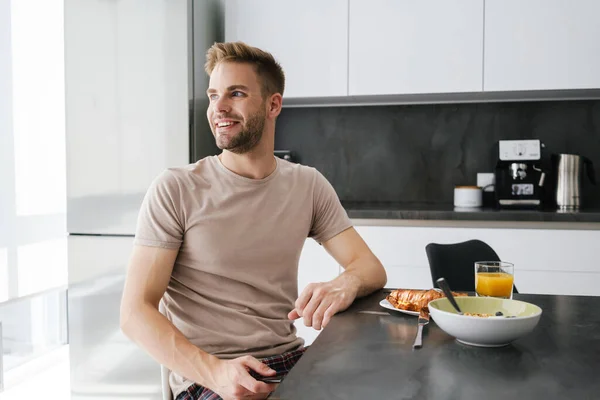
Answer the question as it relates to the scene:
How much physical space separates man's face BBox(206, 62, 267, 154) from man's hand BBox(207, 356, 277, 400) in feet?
2.02


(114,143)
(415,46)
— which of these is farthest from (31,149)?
(415,46)

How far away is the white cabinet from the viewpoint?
2561 millimetres

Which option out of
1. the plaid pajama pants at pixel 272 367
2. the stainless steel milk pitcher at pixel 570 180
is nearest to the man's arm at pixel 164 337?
the plaid pajama pants at pixel 272 367

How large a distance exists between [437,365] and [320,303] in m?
0.37

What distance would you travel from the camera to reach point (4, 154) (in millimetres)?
2615

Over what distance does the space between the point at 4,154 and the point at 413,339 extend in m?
2.32

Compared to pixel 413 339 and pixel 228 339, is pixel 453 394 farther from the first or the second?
pixel 228 339

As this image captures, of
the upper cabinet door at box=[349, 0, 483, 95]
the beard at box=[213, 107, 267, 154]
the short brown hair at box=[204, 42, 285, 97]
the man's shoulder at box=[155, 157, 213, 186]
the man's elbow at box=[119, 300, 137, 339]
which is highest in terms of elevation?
the upper cabinet door at box=[349, 0, 483, 95]

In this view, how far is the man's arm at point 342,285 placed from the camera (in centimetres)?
116

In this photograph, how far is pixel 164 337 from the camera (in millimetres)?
1169

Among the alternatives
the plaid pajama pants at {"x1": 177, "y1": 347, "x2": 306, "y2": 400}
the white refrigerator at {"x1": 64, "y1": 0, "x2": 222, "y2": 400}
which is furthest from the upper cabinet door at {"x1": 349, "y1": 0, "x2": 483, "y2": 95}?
the plaid pajama pants at {"x1": 177, "y1": 347, "x2": 306, "y2": 400}

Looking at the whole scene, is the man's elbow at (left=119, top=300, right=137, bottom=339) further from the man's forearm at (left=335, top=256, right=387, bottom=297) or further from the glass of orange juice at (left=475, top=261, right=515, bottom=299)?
the glass of orange juice at (left=475, top=261, right=515, bottom=299)

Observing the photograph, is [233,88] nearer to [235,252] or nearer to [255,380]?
[235,252]

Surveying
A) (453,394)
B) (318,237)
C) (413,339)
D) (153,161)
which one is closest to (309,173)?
(318,237)
